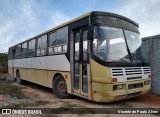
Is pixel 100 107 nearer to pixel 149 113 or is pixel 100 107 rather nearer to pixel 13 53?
pixel 149 113

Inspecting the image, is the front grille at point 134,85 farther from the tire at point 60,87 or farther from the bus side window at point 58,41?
the bus side window at point 58,41

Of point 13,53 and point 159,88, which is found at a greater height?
point 13,53

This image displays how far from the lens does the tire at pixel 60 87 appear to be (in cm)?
867

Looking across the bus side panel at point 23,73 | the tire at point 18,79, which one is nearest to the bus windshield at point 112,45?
the bus side panel at point 23,73

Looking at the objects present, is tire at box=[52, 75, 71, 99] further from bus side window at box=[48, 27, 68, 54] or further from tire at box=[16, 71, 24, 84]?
tire at box=[16, 71, 24, 84]

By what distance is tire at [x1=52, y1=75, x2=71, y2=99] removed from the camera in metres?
8.67

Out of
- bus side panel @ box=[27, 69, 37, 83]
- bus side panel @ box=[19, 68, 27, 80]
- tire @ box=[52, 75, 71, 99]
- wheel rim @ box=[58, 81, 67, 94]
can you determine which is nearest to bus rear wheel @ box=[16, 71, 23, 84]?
bus side panel @ box=[19, 68, 27, 80]

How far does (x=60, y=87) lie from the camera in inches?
355

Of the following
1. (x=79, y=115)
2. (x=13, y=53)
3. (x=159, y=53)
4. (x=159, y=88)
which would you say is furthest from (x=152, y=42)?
(x=13, y=53)

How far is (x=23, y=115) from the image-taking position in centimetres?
600

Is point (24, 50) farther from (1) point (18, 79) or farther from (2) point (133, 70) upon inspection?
(2) point (133, 70)

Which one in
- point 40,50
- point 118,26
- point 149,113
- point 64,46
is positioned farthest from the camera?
point 40,50

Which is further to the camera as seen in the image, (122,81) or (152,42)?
(152,42)

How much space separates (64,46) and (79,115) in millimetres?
3515
